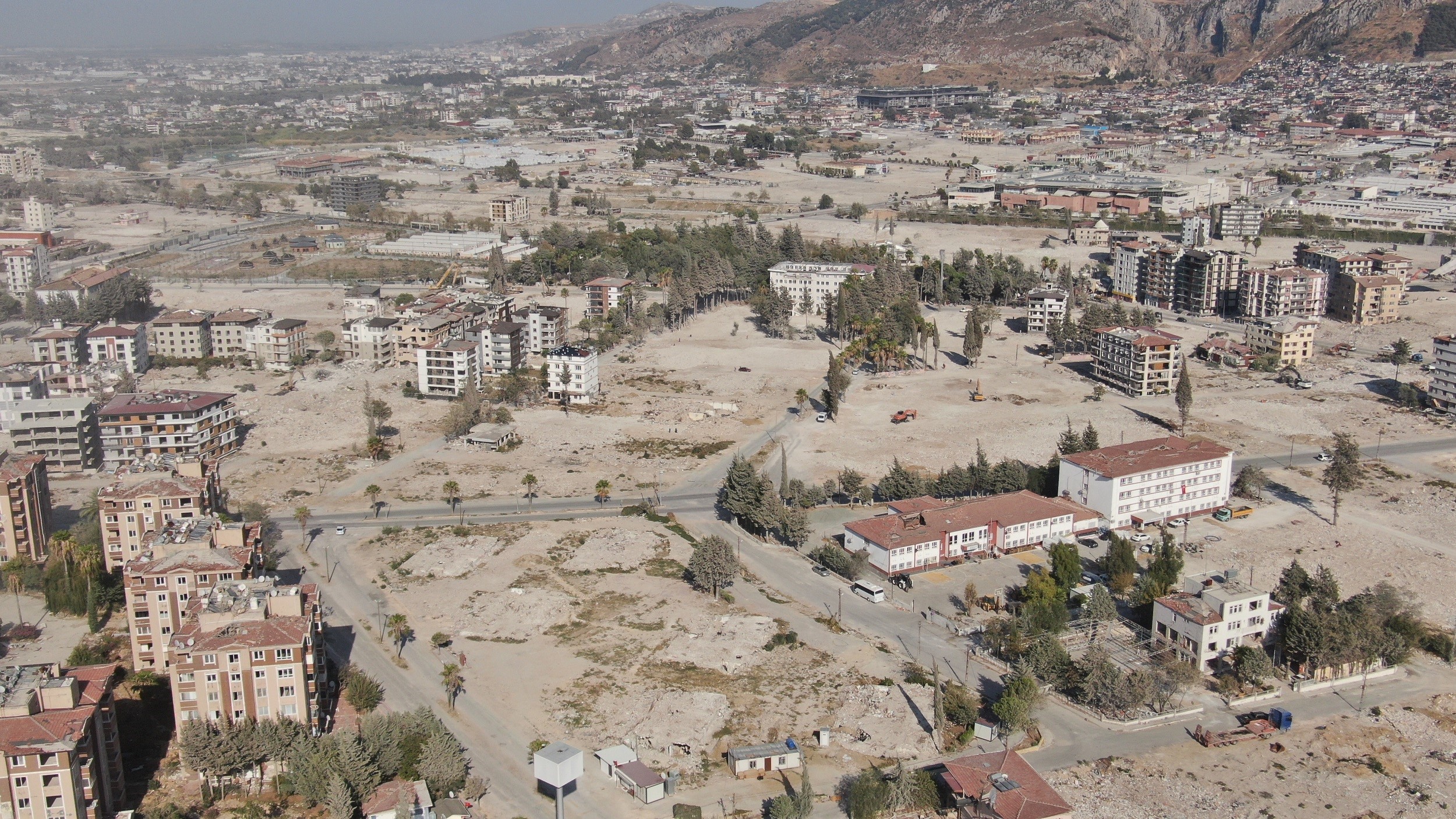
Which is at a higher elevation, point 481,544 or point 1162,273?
point 1162,273

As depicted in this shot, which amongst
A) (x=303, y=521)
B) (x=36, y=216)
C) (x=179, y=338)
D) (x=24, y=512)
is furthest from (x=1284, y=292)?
(x=36, y=216)

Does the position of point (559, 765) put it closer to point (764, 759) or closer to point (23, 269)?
point (764, 759)

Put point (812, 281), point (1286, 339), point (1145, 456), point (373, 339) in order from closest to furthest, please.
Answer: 1. point (1145, 456)
2. point (1286, 339)
3. point (373, 339)
4. point (812, 281)

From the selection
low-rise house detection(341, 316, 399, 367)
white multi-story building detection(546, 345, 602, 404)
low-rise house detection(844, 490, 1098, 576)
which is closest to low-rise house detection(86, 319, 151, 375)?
low-rise house detection(341, 316, 399, 367)

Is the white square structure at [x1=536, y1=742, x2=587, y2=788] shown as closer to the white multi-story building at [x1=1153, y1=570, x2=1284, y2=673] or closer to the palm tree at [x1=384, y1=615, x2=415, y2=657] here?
the palm tree at [x1=384, y1=615, x2=415, y2=657]

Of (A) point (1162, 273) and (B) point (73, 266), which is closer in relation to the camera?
(A) point (1162, 273)

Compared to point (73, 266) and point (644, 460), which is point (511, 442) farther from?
point (73, 266)

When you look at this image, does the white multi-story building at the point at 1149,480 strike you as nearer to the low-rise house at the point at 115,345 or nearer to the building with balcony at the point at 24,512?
the building with balcony at the point at 24,512

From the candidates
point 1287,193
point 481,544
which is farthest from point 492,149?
point 481,544
